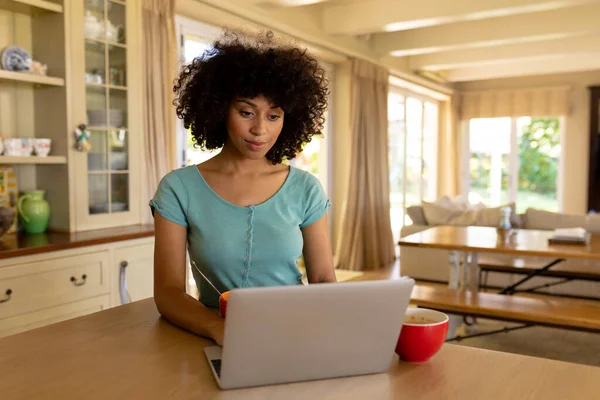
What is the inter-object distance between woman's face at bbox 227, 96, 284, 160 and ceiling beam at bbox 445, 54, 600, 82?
6735 mm

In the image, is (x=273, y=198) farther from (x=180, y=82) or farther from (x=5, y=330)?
(x=5, y=330)

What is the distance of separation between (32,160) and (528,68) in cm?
666

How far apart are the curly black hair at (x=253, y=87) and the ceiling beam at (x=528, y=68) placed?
6542 millimetres

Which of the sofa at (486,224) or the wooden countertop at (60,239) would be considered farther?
the sofa at (486,224)

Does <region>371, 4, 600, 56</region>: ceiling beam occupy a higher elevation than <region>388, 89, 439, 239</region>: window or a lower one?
higher

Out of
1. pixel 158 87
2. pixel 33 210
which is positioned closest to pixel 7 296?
pixel 33 210

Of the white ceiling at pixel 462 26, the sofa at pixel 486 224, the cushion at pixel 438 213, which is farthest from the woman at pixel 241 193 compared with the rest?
the cushion at pixel 438 213

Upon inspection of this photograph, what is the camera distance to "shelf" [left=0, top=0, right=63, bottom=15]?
8.10 feet

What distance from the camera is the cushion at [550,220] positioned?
4164mm

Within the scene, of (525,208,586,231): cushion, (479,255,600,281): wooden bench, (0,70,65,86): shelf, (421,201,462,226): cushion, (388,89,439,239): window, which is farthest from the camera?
(388,89,439,239): window

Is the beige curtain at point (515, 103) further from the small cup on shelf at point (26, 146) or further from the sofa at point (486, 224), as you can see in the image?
the small cup on shelf at point (26, 146)

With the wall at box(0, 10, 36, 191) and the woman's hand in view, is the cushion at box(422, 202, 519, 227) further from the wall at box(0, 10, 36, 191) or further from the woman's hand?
the woman's hand

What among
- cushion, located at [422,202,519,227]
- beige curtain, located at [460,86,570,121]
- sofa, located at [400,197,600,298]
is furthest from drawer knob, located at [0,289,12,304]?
beige curtain, located at [460,86,570,121]

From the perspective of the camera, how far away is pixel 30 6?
8.40 ft
